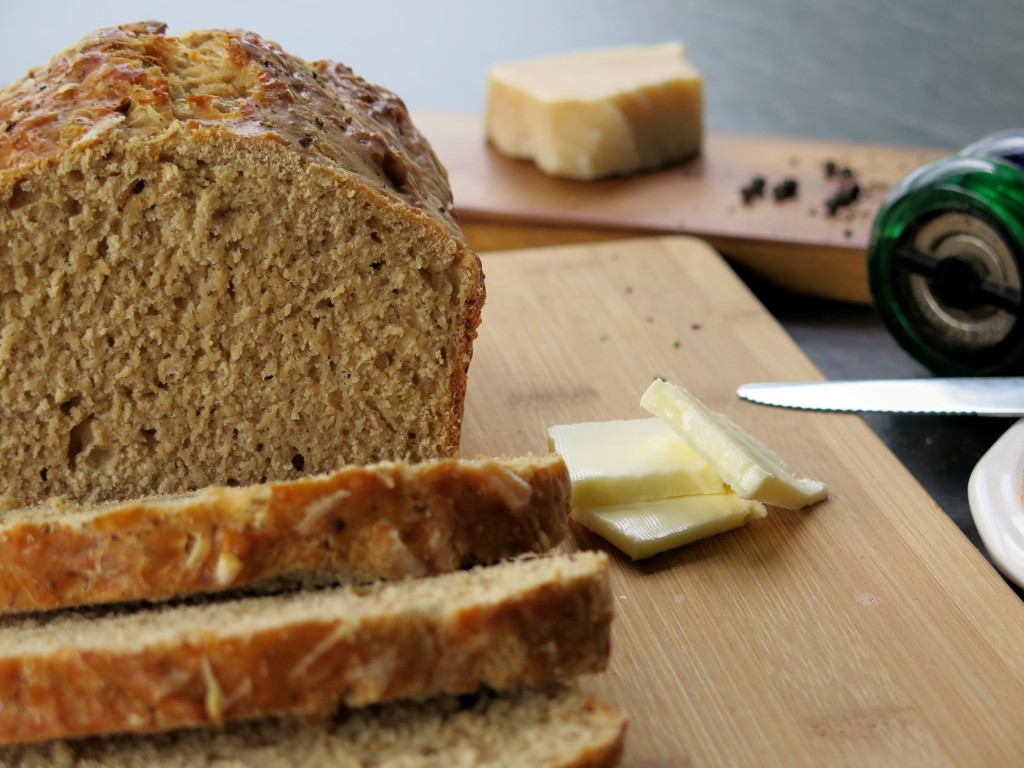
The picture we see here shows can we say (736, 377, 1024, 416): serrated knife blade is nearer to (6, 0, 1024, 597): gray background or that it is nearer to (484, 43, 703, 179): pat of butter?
(484, 43, 703, 179): pat of butter

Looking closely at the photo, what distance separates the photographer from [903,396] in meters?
4.05

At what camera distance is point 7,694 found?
2.56 m

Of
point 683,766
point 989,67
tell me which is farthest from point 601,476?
point 989,67

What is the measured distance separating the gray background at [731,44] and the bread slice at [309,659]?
204 inches

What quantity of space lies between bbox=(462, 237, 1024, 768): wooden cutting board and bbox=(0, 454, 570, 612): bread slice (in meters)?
0.56

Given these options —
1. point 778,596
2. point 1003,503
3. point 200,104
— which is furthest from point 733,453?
point 200,104

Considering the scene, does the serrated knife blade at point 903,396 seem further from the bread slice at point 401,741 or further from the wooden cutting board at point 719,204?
the bread slice at point 401,741

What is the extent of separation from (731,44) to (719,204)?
347 centimetres

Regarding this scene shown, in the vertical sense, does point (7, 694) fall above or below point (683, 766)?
above

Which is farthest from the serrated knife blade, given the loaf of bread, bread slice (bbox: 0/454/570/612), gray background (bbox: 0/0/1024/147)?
gray background (bbox: 0/0/1024/147)

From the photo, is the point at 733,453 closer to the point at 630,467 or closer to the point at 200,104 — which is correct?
the point at 630,467

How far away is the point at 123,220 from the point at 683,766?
2.03 m

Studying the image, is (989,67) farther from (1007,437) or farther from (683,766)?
(683,766)

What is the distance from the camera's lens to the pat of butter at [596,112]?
5.76 metres
